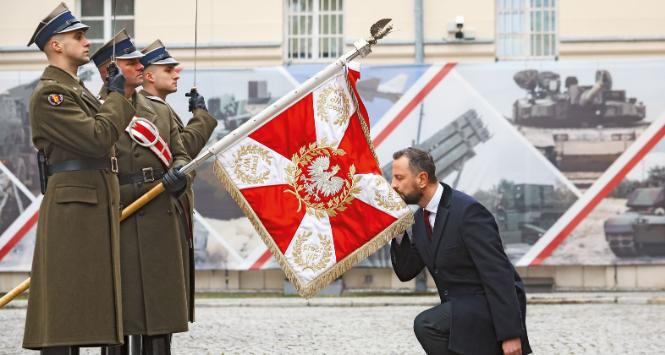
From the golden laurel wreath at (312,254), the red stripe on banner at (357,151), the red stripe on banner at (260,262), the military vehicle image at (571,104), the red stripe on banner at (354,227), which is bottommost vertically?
the red stripe on banner at (260,262)

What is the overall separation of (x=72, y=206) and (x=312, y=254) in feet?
4.33

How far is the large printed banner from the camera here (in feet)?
60.2

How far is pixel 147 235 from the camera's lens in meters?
7.66

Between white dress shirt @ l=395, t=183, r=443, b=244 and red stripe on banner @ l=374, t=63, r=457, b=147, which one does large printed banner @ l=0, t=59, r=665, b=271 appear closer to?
red stripe on banner @ l=374, t=63, r=457, b=147

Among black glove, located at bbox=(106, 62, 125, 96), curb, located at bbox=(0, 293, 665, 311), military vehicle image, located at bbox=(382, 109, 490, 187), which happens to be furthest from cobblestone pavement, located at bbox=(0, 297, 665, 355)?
black glove, located at bbox=(106, 62, 125, 96)

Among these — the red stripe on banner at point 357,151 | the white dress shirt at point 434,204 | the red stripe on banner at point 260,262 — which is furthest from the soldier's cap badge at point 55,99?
the red stripe on banner at point 260,262

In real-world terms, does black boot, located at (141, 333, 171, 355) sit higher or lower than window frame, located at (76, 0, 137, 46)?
lower

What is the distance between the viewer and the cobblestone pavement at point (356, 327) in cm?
1117

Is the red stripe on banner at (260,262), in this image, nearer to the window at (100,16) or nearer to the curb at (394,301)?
the curb at (394,301)

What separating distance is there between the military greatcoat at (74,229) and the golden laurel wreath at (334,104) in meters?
1.08

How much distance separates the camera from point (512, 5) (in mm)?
19328

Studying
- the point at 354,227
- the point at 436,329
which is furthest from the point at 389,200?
the point at 436,329

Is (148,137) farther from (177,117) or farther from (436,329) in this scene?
(436,329)

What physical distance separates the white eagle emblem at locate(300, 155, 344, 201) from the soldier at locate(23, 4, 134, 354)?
1058mm
